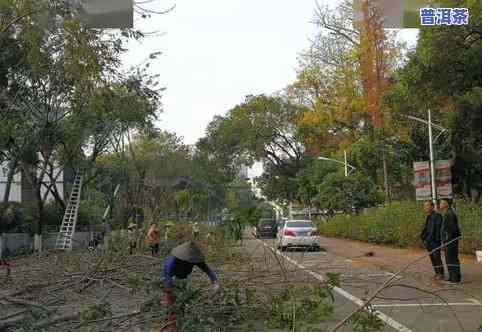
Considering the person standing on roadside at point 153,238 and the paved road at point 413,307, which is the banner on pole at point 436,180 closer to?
the person standing on roadside at point 153,238

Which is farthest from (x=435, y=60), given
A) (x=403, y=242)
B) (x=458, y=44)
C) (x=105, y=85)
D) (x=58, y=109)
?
(x=58, y=109)

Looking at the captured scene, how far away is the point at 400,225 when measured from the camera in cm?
2717

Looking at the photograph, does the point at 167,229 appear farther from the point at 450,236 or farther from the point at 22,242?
the point at 450,236

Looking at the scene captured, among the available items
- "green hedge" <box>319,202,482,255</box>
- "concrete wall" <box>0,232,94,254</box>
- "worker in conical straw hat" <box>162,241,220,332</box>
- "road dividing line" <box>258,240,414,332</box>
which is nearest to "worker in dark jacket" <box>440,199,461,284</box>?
"road dividing line" <box>258,240,414,332</box>

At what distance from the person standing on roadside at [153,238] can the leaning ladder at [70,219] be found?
9.18 meters

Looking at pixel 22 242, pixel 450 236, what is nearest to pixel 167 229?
pixel 22 242

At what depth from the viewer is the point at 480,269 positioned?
642 inches

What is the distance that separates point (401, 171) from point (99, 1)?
34247 millimetres

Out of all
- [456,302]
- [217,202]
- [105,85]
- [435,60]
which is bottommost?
[456,302]

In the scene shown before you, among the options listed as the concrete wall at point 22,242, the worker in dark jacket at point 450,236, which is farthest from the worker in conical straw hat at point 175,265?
the concrete wall at point 22,242

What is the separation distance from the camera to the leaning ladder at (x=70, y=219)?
85.9ft

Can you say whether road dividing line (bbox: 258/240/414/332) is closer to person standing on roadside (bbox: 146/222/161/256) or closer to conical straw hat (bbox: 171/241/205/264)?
conical straw hat (bbox: 171/241/205/264)

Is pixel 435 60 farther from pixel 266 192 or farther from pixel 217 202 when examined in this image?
pixel 266 192

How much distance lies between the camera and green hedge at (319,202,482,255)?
20.9m
